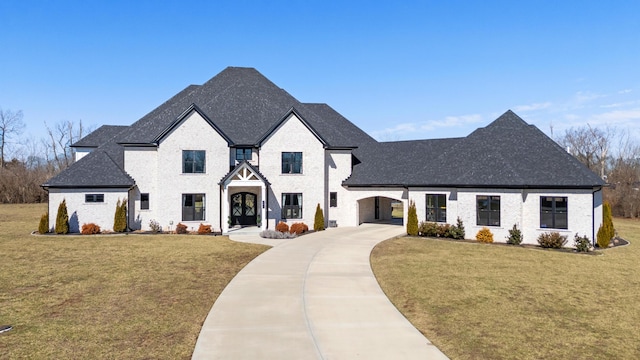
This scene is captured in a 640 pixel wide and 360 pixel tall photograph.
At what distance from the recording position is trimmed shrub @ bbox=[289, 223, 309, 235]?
28.5 m

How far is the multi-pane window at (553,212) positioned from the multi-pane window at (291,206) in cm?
1631

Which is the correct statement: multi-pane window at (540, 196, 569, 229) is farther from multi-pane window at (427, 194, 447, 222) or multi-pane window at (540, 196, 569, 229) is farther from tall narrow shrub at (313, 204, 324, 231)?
tall narrow shrub at (313, 204, 324, 231)

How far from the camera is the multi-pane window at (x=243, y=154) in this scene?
30.3m

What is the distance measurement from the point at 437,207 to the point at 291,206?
10694mm

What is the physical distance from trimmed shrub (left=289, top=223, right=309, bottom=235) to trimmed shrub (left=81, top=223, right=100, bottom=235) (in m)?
13.4

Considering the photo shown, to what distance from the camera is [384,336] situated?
9469mm

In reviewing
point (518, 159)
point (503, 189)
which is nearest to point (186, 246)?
point (503, 189)

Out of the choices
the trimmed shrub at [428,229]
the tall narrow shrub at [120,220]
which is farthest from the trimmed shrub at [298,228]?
the tall narrow shrub at [120,220]

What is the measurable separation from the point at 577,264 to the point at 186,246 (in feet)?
65.3

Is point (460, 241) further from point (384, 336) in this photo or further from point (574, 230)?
point (384, 336)

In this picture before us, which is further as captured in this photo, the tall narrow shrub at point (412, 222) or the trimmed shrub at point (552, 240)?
the tall narrow shrub at point (412, 222)

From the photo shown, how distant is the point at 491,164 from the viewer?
86.0 feet

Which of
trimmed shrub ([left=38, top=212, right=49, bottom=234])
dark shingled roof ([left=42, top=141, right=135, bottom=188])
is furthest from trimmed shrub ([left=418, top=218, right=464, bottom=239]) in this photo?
trimmed shrub ([left=38, top=212, right=49, bottom=234])

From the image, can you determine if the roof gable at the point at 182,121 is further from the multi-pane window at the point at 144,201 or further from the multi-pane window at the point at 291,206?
the multi-pane window at the point at 291,206
